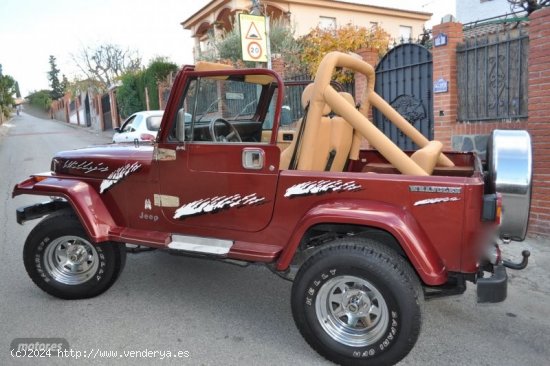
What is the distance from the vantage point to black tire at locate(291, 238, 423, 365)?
2.68m

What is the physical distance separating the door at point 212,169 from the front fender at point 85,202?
1.74 ft

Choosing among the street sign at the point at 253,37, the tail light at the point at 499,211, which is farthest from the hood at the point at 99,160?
the street sign at the point at 253,37

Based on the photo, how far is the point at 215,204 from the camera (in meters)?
3.35

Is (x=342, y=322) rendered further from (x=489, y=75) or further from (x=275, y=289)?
(x=489, y=75)

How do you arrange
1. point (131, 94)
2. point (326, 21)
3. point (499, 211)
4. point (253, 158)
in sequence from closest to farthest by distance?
1. point (499, 211)
2. point (253, 158)
3. point (131, 94)
4. point (326, 21)

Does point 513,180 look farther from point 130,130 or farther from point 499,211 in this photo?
point 130,130

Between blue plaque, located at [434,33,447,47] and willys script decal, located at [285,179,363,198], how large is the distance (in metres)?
4.35

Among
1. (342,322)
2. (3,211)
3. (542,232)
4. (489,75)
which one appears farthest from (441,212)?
(3,211)

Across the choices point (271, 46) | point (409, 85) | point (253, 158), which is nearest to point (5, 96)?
point (271, 46)

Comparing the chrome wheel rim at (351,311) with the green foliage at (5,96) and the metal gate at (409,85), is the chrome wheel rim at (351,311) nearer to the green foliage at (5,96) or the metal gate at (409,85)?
the metal gate at (409,85)

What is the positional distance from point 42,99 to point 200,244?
9411 cm

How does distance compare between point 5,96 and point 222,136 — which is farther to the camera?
point 5,96

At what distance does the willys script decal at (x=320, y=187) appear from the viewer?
113 inches

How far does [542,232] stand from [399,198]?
334 centimetres
